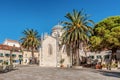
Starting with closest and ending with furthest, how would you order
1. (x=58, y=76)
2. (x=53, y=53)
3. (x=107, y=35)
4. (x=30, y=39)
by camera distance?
(x=58, y=76), (x=107, y=35), (x=53, y=53), (x=30, y=39)

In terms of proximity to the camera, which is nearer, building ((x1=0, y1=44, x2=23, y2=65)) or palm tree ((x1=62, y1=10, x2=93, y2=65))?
palm tree ((x1=62, y1=10, x2=93, y2=65))

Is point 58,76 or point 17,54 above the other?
point 17,54

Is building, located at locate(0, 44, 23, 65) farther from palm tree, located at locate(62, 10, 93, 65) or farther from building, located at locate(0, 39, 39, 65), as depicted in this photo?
palm tree, located at locate(62, 10, 93, 65)

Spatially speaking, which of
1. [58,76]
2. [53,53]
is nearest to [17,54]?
[53,53]

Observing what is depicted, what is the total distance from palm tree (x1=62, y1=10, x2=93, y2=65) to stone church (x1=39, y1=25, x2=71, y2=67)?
407 inches

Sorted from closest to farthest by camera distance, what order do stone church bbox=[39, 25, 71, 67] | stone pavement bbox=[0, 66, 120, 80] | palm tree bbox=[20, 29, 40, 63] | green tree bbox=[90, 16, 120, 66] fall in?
1. stone pavement bbox=[0, 66, 120, 80]
2. green tree bbox=[90, 16, 120, 66]
3. stone church bbox=[39, 25, 71, 67]
4. palm tree bbox=[20, 29, 40, 63]

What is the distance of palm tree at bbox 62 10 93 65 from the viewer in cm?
5016

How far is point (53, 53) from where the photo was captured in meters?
62.5

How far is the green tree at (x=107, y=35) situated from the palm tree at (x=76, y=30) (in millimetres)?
2068

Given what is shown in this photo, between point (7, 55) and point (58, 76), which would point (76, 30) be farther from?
point (7, 55)

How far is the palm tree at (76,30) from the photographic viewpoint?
50156 mm

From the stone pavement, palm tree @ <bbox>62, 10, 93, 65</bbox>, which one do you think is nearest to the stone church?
palm tree @ <bbox>62, 10, 93, 65</bbox>

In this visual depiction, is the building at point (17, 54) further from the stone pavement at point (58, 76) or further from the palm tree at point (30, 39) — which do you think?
the stone pavement at point (58, 76)

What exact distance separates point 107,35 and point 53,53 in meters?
20.5
